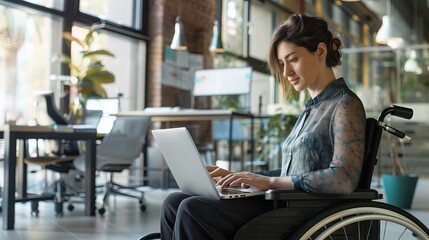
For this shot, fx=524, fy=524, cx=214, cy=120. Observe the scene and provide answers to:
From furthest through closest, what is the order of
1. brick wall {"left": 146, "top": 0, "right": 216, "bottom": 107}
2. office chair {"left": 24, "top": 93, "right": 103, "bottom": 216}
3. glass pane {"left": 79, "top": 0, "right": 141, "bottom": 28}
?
brick wall {"left": 146, "top": 0, "right": 216, "bottom": 107} → glass pane {"left": 79, "top": 0, "right": 141, "bottom": 28} → office chair {"left": 24, "top": 93, "right": 103, "bottom": 216}

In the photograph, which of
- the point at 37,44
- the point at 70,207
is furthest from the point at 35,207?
the point at 37,44

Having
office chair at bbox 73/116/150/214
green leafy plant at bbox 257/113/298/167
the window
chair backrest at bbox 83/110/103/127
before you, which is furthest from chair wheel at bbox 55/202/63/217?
green leafy plant at bbox 257/113/298/167

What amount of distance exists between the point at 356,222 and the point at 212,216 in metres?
0.39

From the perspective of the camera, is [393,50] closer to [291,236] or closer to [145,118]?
[145,118]

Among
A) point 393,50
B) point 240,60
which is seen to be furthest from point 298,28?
point 393,50

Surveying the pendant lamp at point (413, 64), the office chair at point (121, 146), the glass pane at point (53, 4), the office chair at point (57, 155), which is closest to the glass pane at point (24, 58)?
the glass pane at point (53, 4)

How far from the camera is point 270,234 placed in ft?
4.50

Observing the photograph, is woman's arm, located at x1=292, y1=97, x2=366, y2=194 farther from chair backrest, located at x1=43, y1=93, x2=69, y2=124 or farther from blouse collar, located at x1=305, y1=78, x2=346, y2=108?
chair backrest, located at x1=43, y1=93, x2=69, y2=124

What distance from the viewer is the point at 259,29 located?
30.2ft

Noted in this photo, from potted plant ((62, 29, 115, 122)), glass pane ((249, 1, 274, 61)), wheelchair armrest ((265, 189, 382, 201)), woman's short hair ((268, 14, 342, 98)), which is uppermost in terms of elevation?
glass pane ((249, 1, 274, 61))

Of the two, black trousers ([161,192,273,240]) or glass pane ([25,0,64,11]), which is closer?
black trousers ([161,192,273,240])

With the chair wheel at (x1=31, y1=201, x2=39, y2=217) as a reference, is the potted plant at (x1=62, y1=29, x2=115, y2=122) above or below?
above

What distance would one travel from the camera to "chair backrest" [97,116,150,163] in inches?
165

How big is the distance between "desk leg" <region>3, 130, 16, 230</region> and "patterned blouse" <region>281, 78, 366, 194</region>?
227cm
